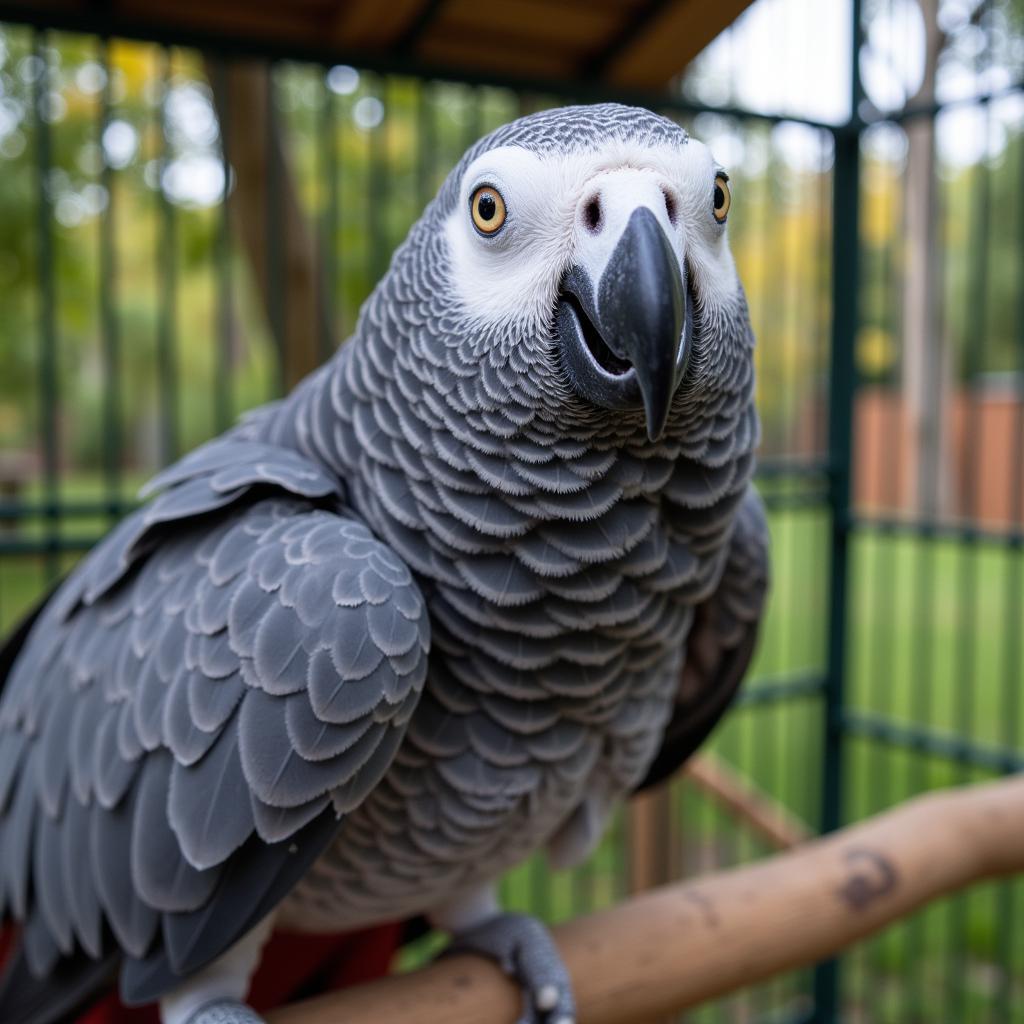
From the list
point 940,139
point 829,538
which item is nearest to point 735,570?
point 829,538

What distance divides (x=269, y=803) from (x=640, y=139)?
1.68 feet

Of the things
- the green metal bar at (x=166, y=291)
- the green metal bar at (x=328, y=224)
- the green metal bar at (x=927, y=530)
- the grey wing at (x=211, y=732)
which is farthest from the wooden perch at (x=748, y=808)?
the grey wing at (x=211, y=732)

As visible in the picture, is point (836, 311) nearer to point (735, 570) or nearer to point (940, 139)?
point (940, 139)

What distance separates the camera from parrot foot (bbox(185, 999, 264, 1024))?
771mm

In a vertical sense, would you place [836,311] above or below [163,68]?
below

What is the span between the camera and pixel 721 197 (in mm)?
649

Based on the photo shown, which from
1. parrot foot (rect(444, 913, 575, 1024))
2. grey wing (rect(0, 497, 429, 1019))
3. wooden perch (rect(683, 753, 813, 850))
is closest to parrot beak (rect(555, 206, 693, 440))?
grey wing (rect(0, 497, 429, 1019))

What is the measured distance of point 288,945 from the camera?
1.04 m

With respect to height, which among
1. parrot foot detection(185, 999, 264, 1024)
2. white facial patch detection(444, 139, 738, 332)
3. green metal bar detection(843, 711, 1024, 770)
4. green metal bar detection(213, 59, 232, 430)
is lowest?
green metal bar detection(843, 711, 1024, 770)

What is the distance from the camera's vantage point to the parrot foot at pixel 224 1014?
0.77m

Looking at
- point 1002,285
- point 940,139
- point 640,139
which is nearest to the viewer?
point 640,139

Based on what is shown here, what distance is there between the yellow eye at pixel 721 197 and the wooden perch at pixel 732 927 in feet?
2.12

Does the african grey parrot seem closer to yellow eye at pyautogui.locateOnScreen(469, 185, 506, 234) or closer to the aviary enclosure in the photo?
yellow eye at pyautogui.locateOnScreen(469, 185, 506, 234)

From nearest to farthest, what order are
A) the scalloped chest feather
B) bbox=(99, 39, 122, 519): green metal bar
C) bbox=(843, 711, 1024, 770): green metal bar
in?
the scalloped chest feather < bbox=(99, 39, 122, 519): green metal bar < bbox=(843, 711, 1024, 770): green metal bar
